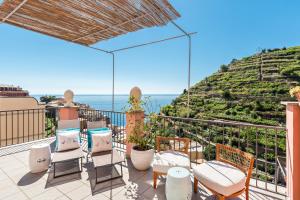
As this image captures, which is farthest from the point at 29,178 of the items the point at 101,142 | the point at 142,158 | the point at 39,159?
the point at 142,158

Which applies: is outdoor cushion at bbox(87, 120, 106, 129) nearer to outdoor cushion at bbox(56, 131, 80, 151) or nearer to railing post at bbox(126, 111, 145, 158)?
outdoor cushion at bbox(56, 131, 80, 151)

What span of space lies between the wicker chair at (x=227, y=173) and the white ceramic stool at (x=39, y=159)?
280 cm

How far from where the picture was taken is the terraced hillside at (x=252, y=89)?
85.4ft

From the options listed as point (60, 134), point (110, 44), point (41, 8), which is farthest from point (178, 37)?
point (60, 134)

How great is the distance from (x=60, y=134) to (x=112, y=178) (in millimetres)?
1543

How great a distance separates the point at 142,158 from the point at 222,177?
1459 mm

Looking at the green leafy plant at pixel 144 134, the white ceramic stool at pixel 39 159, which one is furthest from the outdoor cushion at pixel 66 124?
the green leafy plant at pixel 144 134

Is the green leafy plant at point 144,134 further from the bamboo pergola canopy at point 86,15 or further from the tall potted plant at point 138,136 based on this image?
the bamboo pergola canopy at point 86,15

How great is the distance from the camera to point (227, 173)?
6.59ft

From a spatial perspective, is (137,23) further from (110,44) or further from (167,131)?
(167,131)

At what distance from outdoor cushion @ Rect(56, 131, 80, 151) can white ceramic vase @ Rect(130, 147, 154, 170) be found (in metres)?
1.36

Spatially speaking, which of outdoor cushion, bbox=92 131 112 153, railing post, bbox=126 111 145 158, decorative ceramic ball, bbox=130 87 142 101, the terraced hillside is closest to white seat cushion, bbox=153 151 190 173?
railing post, bbox=126 111 145 158

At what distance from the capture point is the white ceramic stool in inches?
112

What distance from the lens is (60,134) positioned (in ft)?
10.8
